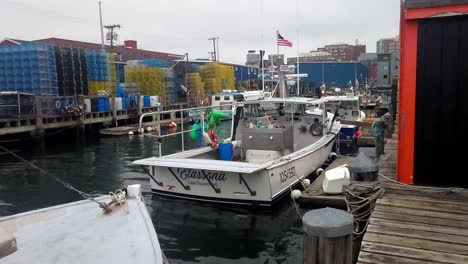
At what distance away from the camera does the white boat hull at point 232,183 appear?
829cm

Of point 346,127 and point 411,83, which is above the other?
point 411,83

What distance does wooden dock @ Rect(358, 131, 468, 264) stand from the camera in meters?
3.46

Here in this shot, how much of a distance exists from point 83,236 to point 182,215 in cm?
486

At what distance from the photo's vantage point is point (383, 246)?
12.0ft

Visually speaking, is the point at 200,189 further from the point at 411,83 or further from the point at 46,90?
the point at 46,90

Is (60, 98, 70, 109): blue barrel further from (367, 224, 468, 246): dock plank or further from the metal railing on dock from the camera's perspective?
(367, 224, 468, 246): dock plank

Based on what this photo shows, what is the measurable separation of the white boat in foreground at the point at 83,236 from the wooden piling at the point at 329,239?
1.26 metres

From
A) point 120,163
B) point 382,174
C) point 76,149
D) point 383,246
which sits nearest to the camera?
point 383,246

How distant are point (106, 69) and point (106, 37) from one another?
1625 centimetres

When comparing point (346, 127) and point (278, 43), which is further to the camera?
point (346, 127)

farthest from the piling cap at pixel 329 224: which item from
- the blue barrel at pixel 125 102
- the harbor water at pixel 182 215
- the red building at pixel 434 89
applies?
the blue barrel at pixel 125 102

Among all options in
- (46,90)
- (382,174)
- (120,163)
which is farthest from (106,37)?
(382,174)

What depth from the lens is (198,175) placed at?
28.3 feet

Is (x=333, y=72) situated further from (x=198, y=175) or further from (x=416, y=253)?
(x=416, y=253)
